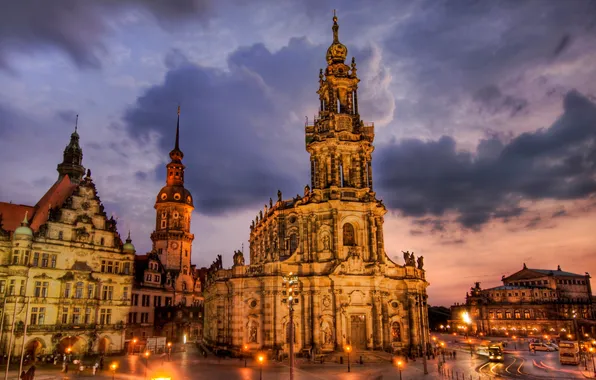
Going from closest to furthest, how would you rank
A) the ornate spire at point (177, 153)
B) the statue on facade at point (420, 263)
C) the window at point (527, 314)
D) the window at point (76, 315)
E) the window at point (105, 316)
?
the window at point (76, 315) → the window at point (105, 316) → the statue on facade at point (420, 263) → the ornate spire at point (177, 153) → the window at point (527, 314)

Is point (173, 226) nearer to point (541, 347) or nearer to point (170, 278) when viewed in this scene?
point (170, 278)

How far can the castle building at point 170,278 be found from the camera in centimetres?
7231

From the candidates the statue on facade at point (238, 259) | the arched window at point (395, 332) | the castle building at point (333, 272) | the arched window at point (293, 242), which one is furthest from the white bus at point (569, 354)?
the statue on facade at point (238, 259)

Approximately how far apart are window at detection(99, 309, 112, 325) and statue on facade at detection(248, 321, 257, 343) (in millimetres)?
17130

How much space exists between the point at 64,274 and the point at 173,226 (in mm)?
35464

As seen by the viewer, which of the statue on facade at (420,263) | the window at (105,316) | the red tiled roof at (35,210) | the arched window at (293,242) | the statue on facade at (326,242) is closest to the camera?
the red tiled roof at (35,210)

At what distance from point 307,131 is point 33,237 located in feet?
114

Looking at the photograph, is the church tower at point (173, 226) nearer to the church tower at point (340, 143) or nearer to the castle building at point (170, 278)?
the castle building at point (170, 278)

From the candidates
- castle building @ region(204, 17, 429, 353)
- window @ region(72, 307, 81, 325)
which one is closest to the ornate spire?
castle building @ region(204, 17, 429, 353)

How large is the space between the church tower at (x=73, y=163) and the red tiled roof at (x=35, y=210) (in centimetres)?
808

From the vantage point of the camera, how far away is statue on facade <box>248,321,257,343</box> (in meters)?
53.5

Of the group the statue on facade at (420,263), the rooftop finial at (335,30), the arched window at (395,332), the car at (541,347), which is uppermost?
the rooftop finial at (335,30)

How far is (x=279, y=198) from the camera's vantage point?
2591 inches

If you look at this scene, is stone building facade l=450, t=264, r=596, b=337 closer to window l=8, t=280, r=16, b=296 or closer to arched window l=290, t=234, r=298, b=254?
arched window l=290, t=234, r=298, b=254
